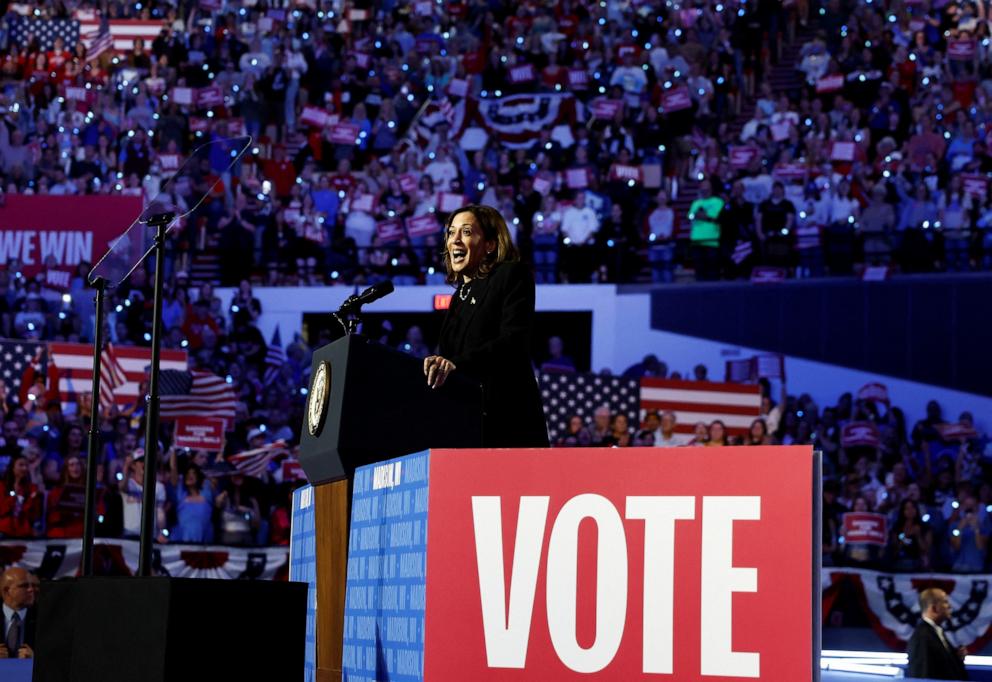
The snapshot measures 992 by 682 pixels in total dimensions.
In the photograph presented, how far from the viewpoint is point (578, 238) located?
16625 mm

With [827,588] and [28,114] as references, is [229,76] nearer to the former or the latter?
[28,114]

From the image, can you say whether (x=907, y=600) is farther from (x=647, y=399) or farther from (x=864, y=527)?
(x=647, y=399)

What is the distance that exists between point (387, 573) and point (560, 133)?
14511 millimetres

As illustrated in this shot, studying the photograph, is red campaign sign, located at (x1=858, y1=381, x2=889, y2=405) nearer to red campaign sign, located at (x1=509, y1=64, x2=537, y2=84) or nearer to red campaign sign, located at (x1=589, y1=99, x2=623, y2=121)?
red campaign sign, located at (x1=589, y1=99, x2=623, y2=121)

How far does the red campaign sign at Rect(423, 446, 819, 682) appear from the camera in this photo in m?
3.24

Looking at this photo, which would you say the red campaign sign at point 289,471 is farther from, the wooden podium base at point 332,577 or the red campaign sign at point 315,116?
the wooden podium base at point 332,577

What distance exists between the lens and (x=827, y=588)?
34.4 feet

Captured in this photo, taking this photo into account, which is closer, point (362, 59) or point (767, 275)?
point (767, 275)

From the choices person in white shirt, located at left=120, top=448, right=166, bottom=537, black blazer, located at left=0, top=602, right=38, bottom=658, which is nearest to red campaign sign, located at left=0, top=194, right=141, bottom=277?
person in white shirt, located at left=120, top=448, right=166, bottom=537

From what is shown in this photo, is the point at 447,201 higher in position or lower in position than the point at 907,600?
higher

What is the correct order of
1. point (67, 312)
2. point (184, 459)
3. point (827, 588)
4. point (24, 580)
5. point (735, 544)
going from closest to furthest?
point (735, 544), point (24, 580), point (827, 588), point (184, 459), point (67, 312)

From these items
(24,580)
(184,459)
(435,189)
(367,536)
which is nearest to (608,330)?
(435,189)

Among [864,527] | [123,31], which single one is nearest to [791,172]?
[864,527]

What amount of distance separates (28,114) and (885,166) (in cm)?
1009
